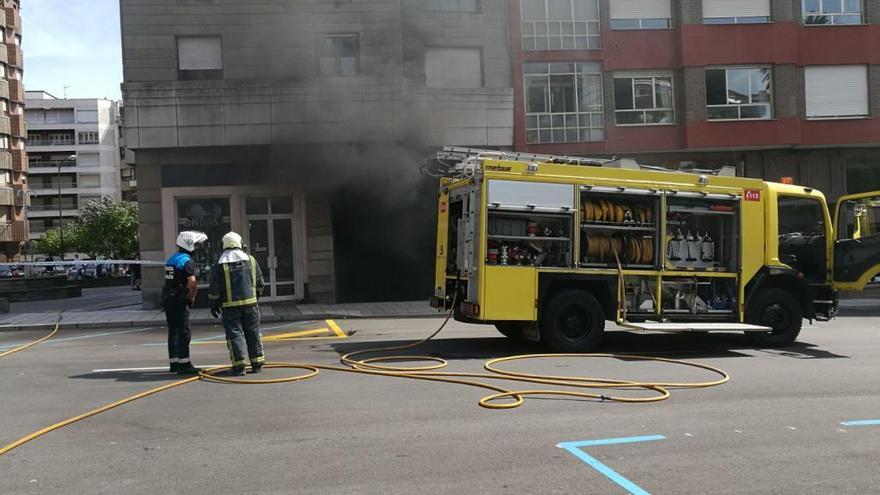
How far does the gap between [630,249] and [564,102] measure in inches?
415

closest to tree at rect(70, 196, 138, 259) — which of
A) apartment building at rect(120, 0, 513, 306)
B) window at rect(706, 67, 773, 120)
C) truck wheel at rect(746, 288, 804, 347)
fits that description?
apartment building at rect(120, 0, 513, 306)

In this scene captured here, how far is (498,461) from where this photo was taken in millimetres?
4230

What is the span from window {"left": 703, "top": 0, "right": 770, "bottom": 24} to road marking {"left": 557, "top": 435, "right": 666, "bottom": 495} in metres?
17.2

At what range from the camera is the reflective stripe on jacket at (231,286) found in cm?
708

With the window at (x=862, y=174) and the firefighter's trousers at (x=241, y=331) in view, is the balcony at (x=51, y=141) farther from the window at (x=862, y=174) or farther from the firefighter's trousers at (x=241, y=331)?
the firefighter's trousers at (x=241, y=331)

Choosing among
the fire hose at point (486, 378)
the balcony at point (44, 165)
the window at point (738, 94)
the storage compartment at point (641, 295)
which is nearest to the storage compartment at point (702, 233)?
the storage compartment at point (641, 295)

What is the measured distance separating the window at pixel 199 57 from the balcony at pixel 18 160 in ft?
130

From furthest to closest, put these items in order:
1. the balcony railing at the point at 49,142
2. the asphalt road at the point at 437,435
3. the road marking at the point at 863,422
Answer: the balcony railing at the point at 49,142
the road marking at the point at 863,422
the asphalt road at the point at 437,435

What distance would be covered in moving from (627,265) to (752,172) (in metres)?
Result: 12.6

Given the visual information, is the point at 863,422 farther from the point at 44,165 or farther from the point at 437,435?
the point at 44,165

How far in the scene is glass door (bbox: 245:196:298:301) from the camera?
1658cm

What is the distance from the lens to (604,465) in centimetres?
412

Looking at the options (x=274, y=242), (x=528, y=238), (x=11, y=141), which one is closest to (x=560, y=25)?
(x=274, y=242)

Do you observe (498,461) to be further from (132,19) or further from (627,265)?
(132,19)
